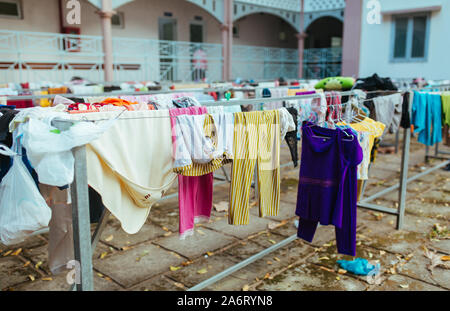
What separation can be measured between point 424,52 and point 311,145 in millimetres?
12289

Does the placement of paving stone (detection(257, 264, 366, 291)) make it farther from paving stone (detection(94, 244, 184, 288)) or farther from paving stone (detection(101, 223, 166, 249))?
paving stone (detection(101, 223, 166, 249))

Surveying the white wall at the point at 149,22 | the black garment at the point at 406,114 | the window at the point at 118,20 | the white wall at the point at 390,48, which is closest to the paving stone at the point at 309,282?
the black garment at the point at 406,114

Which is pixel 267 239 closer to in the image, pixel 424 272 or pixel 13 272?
pixel 424 272

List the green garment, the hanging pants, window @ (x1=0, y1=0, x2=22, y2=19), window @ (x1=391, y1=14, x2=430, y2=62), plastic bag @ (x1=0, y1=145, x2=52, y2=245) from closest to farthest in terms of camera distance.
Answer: plastic bag @ (x1=0, y1=145, x2=52, y2=245) → the hanging pants → the green garment → window @ (x1=0, y1=0, x2=22, y2=19) → window @ (x1=391, y1=14, x2=430, y2=62)

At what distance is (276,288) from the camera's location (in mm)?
3434

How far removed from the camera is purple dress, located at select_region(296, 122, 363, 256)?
2957 millimetres

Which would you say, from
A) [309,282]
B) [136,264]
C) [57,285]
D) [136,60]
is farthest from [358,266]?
[136,60]

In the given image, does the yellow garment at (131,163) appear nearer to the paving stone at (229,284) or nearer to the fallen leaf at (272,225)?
the paving stone at (229,284)

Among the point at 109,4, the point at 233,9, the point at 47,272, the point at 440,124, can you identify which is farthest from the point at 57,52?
the point at 440,124

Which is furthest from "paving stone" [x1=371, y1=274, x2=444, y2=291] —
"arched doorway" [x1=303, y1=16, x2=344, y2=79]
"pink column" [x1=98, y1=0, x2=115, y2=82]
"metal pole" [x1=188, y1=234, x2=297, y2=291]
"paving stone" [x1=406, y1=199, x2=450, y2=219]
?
"arched doorway" [x1=303, y1=16, x2=344, y2=79]

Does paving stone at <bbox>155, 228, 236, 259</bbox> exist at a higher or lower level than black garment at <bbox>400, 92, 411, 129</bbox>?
lower

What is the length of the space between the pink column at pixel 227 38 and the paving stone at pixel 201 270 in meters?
11.8

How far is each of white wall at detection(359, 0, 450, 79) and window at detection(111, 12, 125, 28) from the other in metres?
8.83

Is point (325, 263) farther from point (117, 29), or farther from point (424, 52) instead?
point (117, 29)
